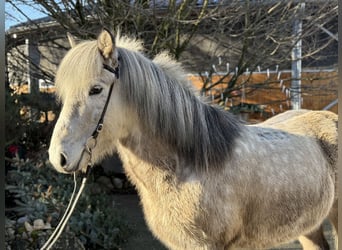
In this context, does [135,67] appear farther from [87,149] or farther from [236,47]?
[236,47]

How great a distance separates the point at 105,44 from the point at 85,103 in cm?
30

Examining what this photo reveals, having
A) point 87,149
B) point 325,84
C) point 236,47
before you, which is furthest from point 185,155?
point 325,84

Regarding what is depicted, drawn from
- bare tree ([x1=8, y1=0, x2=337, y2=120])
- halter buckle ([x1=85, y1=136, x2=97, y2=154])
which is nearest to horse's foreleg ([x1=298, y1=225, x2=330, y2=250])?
halter buckle ([x1=85, y1=136, x2=97, y2=154])

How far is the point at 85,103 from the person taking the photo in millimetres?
1774

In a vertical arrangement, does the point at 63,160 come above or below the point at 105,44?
below

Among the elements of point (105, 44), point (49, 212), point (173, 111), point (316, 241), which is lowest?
point (49, 212)

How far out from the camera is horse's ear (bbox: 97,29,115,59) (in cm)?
181

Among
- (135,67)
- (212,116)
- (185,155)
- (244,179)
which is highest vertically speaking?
(135,67)

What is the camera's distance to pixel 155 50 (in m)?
4.88

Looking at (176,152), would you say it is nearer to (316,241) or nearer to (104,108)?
(104,108)

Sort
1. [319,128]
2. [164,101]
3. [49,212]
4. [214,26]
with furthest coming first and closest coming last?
[214,26], [49,212], [319,128], [164,101]

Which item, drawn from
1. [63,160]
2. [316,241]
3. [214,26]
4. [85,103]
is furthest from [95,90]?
[214,26]

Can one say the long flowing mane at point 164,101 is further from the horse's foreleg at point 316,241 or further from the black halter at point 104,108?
the horse's foreleg at point 316,241

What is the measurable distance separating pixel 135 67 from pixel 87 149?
1.56 ft
